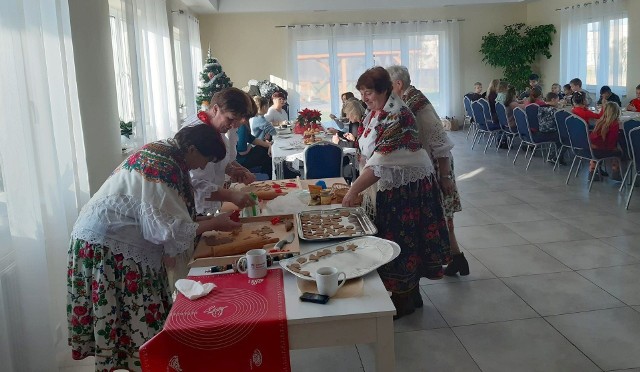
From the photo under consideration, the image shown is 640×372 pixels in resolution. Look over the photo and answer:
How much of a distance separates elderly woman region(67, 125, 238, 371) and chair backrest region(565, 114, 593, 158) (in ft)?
15.6

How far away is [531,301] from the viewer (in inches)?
125

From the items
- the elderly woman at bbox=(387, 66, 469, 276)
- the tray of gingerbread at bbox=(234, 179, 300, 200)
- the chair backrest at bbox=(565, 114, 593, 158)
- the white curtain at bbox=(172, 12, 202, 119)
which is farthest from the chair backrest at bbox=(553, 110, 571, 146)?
the white curtain at bbox=(172, 12, 202, 119)

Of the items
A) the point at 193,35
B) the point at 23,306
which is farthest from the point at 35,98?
the point at 193,35

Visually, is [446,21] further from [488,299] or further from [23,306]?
[23,306]

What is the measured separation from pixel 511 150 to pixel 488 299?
6.03m

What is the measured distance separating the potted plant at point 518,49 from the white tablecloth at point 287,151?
6541 millimetres

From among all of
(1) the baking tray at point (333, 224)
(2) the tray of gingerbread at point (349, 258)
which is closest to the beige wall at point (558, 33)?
(1) the baking tray at point (333, 224)

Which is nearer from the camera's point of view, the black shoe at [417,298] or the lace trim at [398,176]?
the lace trim at [398,176]

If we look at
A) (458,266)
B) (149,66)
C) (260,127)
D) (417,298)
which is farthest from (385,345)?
(149,66)

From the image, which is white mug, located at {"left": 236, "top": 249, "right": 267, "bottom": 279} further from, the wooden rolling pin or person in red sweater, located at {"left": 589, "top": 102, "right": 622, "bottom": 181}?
person in red sweater, located at {"left": 589, "top": 102, "right": 622, "bottom": 181}

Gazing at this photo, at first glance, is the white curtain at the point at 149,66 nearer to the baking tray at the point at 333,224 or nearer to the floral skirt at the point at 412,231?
the baking tray at the point at 333,224

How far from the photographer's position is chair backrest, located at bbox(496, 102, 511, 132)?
26.5ft

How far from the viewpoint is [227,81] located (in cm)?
798

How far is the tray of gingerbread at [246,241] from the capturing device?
6.52 ft
